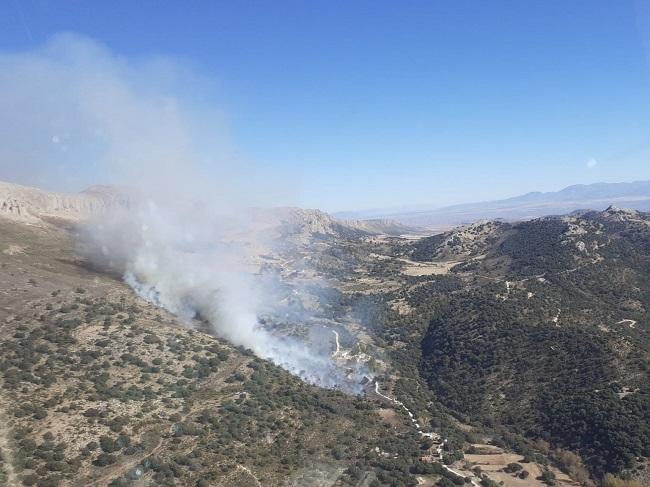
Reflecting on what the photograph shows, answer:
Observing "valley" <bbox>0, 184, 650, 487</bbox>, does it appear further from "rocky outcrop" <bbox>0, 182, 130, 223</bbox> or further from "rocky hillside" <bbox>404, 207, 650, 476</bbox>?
"rocky outcrop" <bbox>0, 182, 130, 223</bbox>

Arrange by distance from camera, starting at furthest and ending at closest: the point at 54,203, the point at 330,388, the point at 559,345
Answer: the point at 54,203 < the point at 559,345 < the point at 330,388

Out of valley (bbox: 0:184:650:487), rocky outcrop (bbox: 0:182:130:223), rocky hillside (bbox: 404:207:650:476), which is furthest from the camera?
rocky outcrop (bbox: 0:182:130:223)

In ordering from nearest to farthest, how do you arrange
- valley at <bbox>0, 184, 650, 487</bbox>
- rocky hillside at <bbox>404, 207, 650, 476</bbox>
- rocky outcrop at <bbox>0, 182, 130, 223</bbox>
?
valley at <bbox>0, 184, 650, 487</bbox>, rocky hillside at <bbox>404, 207, 650, 476</bbox>, rocky outcrop at <bbox>0, 182, 130, 223</bbox>

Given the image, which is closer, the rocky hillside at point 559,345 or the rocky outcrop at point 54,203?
the rocky hillside at point 559,345

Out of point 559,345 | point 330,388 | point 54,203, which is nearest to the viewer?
point 330,388

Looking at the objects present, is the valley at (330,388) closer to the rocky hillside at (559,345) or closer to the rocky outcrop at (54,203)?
the rocky hillside at (559,345)

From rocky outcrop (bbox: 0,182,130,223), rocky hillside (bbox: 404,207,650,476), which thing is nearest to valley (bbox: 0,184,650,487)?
rocky hillside (bbox: 404,207,650,476)

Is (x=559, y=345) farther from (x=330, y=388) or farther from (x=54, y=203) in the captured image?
(x=54, y=203)

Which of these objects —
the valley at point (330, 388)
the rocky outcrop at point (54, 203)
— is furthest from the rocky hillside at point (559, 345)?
the rocky outcrop at point (54, 203)

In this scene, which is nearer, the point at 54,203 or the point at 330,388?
the point at 330,388

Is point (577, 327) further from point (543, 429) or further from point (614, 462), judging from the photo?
point (614, 462)

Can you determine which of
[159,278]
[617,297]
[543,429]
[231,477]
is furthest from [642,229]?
[231,477]

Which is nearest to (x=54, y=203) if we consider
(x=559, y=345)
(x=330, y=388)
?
(x=330, y=388)
